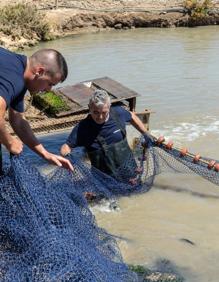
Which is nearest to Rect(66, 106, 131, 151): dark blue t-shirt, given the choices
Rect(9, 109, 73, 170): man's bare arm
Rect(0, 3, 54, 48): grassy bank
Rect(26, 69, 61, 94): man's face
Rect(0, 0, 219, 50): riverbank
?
Rect(9, 109, 73, 170): man's bare arm

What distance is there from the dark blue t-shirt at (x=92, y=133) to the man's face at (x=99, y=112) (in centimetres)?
9

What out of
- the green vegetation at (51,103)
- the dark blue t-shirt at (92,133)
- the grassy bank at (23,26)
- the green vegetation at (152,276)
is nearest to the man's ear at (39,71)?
the green vegetation at (152,276)

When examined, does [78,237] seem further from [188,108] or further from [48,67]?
[188,108]

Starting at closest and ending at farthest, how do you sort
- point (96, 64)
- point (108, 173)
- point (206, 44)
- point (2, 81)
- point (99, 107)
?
point (2, 81)
point (99, 107)
point (108, 173)
point (96, 64)
point (206, 44)

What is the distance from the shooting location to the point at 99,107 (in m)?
5.58

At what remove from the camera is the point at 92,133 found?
5.95 m

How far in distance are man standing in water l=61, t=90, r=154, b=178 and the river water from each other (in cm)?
78

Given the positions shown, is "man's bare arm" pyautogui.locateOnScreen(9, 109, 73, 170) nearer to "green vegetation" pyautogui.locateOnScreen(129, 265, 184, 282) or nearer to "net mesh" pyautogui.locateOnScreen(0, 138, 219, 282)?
"net mesh" pyautogui.locateOnScreen(0, 138, 219, 282)

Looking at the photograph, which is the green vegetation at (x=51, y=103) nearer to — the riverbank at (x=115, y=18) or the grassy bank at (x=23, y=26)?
the grassy bank at (x=23, y=26)

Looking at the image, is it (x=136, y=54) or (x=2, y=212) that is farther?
(x=136, y=54)

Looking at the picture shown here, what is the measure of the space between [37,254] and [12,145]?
0.84 metres

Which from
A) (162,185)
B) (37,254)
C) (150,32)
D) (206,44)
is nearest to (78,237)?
(37,254)

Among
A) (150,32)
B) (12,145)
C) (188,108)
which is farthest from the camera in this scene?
(150,32)

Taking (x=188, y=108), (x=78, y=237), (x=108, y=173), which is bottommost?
(x=188, y=108)
